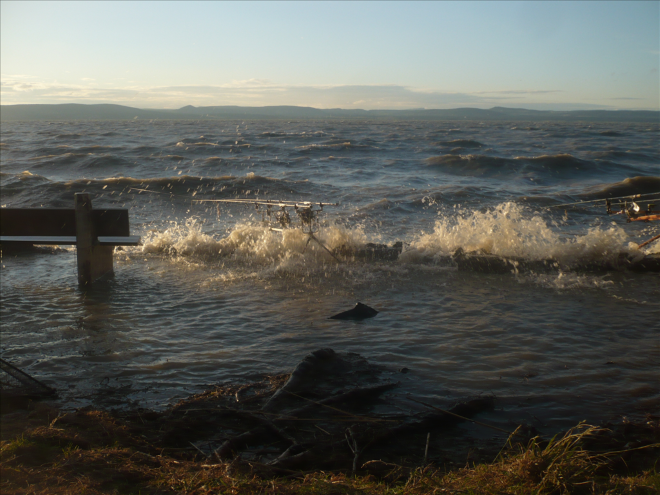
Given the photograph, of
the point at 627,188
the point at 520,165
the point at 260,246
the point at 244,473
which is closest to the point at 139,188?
the point at 260,246

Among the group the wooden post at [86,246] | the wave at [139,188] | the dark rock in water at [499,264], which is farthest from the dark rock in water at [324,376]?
the wave at [139,188]

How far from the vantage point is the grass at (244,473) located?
2.85m

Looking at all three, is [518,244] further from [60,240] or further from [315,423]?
[60,240]

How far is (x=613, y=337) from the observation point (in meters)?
6.19

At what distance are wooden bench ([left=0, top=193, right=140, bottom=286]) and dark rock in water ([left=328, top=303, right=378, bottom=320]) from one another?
11.7 feet

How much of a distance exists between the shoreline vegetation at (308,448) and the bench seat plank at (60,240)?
4.29 m

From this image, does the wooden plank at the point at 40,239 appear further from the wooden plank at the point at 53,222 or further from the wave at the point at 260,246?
the wave at the point at 260,246

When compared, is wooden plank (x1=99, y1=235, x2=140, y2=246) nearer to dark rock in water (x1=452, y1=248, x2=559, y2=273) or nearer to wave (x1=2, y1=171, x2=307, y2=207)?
dark rock in water (x1=452, y1=248, x2=559, y2=273)

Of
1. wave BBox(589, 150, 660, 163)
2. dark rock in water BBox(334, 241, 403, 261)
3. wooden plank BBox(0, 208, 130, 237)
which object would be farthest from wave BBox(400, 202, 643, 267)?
wave BBox(589, 150, 660, 163)

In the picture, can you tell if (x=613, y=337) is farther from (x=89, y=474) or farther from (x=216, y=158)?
(x=216, y=158)

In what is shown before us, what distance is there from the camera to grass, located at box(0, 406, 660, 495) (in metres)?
2.85

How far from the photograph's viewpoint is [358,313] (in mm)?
7016

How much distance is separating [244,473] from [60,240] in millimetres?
6355

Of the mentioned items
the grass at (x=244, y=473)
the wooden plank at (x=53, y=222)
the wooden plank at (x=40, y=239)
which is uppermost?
the wooden plank at (x=53, y=222)
